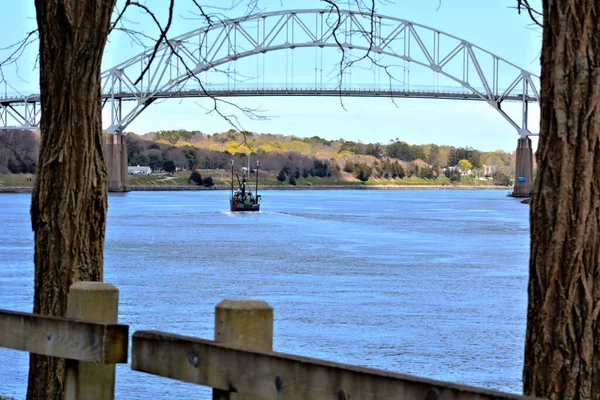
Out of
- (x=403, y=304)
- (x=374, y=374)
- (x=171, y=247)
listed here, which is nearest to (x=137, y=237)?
(x=171, y=247)

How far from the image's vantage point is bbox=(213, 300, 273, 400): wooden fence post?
3.21 metres

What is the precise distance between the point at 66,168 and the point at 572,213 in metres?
3.05

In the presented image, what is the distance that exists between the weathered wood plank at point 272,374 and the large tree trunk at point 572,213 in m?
1.36

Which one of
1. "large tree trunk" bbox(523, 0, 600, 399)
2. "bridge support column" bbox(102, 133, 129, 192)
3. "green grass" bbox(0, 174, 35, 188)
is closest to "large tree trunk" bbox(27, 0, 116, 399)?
"large tree trunk" bbox(523, 0, 600, 399)

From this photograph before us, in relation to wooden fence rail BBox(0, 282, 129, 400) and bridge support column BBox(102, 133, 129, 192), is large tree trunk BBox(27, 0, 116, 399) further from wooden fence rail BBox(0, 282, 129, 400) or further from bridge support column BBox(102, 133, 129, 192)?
bridge support column BBox(102, 133, 129, 192)

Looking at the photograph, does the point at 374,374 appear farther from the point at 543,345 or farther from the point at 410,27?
the point at 410,27

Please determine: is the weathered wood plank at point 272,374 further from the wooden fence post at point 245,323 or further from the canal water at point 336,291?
the canal water at point 336,291

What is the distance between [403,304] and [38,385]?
2065 cm

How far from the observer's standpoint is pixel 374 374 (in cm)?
292

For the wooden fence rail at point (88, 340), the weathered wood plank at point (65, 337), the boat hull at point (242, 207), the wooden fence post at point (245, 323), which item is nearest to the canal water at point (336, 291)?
the weathered wood plank at point (65, 337)

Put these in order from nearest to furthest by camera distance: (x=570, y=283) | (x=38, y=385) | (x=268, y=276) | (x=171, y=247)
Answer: (x=570, y=283)
(x=38, y=385)
(x=268, y=276)
(x=171, y=247)

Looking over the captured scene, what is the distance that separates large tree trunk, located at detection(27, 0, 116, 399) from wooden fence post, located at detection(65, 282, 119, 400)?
2.07m

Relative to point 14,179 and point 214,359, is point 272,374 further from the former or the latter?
point 14,179

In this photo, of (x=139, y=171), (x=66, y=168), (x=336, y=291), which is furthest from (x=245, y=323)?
(x=139, y=171)
